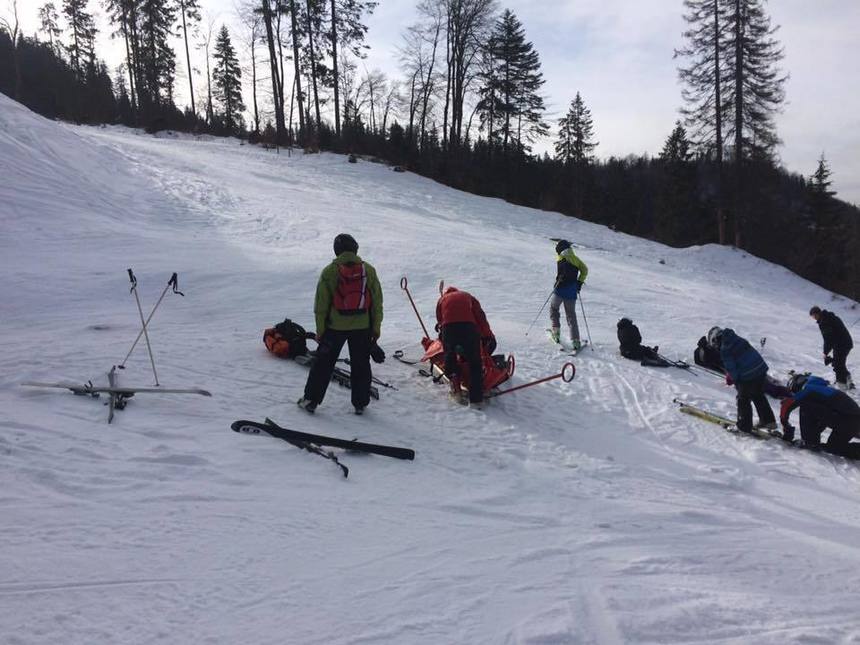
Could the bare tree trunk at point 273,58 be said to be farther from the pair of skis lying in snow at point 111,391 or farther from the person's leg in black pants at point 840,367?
the person's leg in black pants at point 840,367

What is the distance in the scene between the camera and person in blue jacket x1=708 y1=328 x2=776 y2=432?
617 centimetres

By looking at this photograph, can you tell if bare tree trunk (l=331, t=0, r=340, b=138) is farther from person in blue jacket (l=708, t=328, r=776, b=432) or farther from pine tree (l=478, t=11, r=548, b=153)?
person in blue jacket (l=708, t=328, r=776, b=432)

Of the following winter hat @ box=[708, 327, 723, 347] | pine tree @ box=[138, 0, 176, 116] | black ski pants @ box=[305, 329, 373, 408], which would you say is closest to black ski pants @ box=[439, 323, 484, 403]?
black ski pants @ box=[305, 329, 373, 408]

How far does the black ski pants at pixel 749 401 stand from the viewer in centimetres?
620

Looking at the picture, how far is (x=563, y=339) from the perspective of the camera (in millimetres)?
9430

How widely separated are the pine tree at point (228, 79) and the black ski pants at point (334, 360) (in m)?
44.2

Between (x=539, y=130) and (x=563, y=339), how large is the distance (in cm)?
3113

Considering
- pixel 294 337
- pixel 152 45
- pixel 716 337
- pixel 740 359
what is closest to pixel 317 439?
pixel 294 337

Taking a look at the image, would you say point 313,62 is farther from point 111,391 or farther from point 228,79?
point 111,391

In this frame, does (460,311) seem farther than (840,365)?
No

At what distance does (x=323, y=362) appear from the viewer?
203 inches

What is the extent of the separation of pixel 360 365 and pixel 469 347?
52.7 inches

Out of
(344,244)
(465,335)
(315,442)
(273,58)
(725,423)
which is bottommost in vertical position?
(725,423)

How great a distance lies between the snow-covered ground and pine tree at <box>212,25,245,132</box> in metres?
38.5
